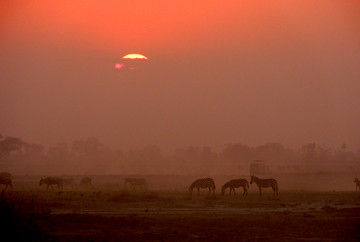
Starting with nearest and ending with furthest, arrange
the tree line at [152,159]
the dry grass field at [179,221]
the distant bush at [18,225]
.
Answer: the distant bush at [18,225] < the dry grass field at [179,221] < the tree line at [152,159]

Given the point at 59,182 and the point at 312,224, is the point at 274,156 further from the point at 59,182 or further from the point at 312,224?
the point at 312,224

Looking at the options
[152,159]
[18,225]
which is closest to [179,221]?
[18,225]

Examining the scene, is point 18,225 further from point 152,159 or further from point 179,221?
point 152,159

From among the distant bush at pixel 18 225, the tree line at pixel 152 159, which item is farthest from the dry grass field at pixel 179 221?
the tree line at pixel 152 159

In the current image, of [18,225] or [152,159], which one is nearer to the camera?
[18,225]

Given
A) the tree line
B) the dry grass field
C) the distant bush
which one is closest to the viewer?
the distant bush

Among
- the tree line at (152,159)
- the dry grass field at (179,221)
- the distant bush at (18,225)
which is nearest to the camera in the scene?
the distant bush at (18,225)

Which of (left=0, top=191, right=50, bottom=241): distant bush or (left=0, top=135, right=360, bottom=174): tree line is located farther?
(left=0, top=135, right=360, bottom=174): tree line

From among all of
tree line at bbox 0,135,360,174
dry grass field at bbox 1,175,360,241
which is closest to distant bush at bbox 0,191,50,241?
dry grass field at bbox 1,175,360,241

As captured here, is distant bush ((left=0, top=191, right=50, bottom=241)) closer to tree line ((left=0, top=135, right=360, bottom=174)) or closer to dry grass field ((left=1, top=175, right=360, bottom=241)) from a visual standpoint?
dry grass field ((left=1, top=175, right=360, bottom=241))

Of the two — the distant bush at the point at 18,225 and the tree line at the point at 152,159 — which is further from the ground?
the tree line at the point at 152,159

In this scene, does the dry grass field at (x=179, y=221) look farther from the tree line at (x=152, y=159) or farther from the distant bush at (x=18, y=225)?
the tree line at (x=152, y=159)

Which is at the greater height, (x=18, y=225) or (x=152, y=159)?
(x=152, y=159)

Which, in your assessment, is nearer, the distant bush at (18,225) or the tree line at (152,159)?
the distant bush at (18,225)
